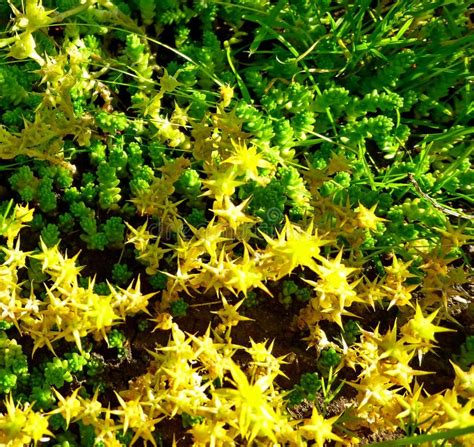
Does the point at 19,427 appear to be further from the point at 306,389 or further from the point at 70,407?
the point at 306,389

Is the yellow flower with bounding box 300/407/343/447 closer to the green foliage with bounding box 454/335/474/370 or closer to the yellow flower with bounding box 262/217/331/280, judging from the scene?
the yellow flower with bounding box 262/217/331/280

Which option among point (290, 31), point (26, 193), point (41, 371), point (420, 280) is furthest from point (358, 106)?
point (41, 371)

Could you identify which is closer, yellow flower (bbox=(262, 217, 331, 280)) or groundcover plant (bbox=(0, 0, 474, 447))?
yellow flower (bbox=(262, 217, 331, 280))

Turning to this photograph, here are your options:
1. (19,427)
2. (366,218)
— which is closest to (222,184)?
(366,218)

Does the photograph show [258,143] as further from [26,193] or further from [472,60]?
[472,60]

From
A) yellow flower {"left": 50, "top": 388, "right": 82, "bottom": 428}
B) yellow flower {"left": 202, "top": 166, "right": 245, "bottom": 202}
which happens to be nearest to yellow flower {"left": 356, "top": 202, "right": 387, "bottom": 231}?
yellow flower {"left": 202, "top": 166, "right": 245, "bottom": 202}

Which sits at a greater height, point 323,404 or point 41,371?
point 41,371

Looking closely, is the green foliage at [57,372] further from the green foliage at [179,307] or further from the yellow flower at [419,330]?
the yellow flower at [419,330]

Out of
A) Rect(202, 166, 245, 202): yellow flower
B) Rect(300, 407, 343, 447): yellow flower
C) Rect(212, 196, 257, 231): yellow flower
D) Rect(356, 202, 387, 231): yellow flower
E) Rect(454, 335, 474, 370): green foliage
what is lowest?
Rect(454, 335, 474, 370): green foliage
